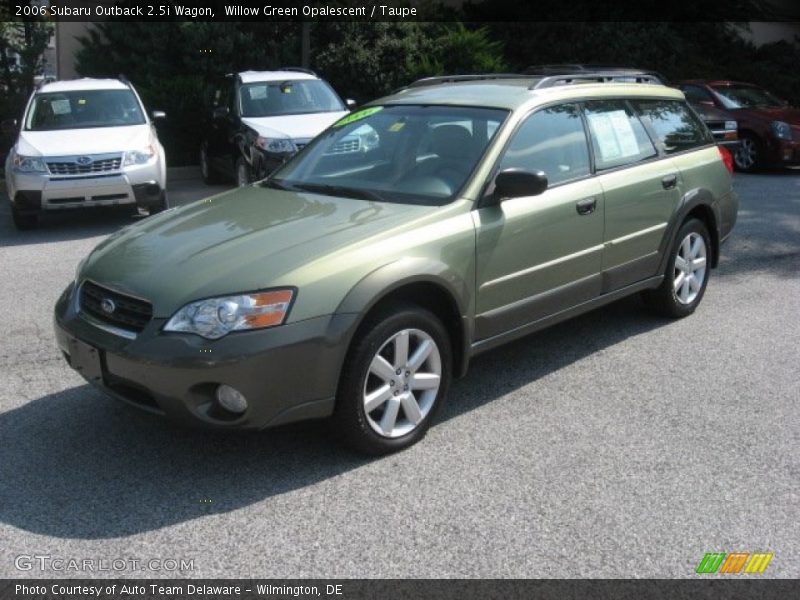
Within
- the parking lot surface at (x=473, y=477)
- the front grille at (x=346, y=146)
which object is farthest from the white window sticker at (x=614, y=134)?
the front grille at (x=346, y=146)

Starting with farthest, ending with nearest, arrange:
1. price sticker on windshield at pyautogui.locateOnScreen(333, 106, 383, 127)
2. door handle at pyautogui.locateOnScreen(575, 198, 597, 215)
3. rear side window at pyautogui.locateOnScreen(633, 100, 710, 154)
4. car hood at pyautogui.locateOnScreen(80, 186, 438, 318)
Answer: rear side window at pyautogui.locateOnScreen(633, 100, 710, 154) → price sticker on windshield at pyautogui.locateOnScreen(333, 106, 383, 127) → door handle at pyautogui.locateOnScreen(575, 198, 597, 215) → car hood at pyautogui.locateOnScreen(80, 186, 438, 318)

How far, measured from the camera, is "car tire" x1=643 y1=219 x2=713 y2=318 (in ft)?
20.3

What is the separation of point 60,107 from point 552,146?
781 centimetres

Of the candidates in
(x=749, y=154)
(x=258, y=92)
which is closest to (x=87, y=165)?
(x=258, y=92)

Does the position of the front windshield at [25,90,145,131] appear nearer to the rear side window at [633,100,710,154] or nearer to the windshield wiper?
the windshield wiper

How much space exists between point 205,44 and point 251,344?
583 inches

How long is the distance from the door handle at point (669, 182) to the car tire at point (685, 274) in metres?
0.34

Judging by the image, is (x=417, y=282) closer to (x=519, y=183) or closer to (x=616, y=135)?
(x=519, y=183)

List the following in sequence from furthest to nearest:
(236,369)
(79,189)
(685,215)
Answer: (79,189) < (685,215) < (236,369)

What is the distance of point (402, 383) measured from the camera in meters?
4.22

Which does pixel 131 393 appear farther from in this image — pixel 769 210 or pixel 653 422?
pixel 769 210

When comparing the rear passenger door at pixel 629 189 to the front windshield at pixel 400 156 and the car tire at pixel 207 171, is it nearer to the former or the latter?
the front windshield at pixel 400 156

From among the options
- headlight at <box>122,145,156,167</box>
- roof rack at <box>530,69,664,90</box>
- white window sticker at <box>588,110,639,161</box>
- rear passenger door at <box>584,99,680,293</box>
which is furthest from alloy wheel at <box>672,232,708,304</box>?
headlight at <box>122,145,156,167</box>

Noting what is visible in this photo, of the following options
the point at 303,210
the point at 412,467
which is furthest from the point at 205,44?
the point at 412,467
